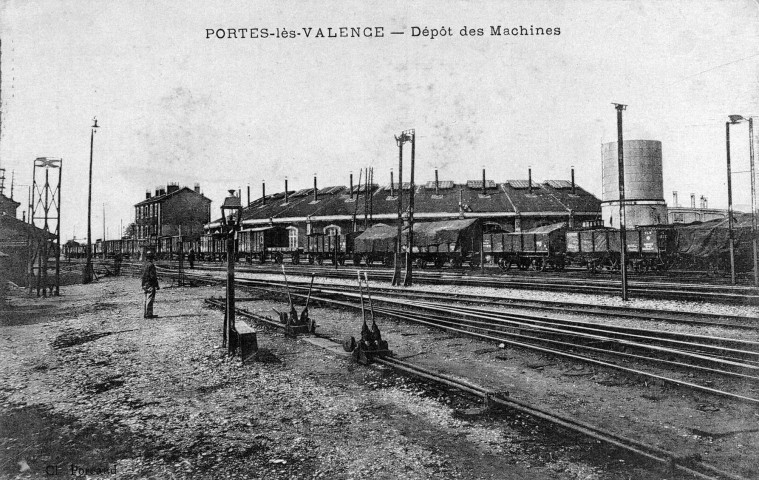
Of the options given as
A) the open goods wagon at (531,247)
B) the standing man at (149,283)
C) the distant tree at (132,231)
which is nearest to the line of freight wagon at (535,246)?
the open goods wagon at (531,247)

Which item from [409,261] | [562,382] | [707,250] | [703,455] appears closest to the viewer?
[703,455]

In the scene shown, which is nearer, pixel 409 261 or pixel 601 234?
pixel 409 261

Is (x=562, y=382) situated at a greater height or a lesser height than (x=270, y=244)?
lesser

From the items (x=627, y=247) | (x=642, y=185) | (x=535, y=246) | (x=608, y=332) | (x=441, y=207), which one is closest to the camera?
(x=608, y=332)

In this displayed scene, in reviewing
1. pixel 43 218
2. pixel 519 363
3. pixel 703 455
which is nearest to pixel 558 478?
pixel 703 455

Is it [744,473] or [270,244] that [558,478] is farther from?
[270,244]

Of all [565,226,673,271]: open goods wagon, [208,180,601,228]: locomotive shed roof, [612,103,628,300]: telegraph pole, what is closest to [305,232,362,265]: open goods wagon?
[208,180,601,228]: locomotive shed roof

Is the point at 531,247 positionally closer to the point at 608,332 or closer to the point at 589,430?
the point at 608,332

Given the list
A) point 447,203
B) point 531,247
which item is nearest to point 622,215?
point 531,247
